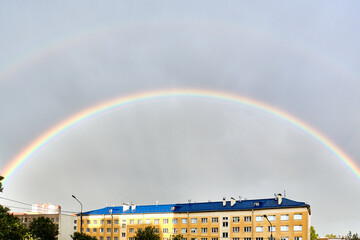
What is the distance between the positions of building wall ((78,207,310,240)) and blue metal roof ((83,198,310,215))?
1195 mm

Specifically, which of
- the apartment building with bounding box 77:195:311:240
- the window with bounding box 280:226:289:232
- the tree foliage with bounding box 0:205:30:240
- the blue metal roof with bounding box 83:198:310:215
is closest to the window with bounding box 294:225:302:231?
the apartment building with bounding box 77:195:311:240

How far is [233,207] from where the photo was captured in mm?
119250

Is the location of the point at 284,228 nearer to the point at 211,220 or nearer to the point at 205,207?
the point at 211,220

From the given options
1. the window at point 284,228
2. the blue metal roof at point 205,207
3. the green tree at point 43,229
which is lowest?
the green tree at point 43,229

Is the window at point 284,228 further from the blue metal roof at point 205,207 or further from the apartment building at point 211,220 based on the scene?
the blue metal roof at point 205,207

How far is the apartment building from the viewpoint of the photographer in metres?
107

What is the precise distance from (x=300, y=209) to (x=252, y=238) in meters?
16.7

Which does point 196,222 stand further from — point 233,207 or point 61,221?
point 61,221

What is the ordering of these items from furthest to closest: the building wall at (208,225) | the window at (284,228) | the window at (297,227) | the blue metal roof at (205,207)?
1. the blue metal roof at (205,207)
2. the window at (284,228)
3. the building wall at (208,225)
4. the window at (297,227)

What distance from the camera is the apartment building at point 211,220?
4195 inches

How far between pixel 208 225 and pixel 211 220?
1.89 m

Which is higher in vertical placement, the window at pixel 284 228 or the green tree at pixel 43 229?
the window at pixel 284 228

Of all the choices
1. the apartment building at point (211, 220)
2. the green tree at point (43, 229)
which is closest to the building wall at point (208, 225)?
the apartment building at point (211, 220)

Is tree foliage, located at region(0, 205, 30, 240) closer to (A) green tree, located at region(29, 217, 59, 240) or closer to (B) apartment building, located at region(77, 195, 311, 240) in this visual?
(B) apartment building, located at region(77, 195, 311, 240)
